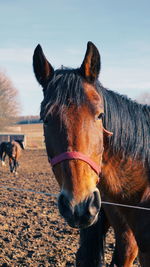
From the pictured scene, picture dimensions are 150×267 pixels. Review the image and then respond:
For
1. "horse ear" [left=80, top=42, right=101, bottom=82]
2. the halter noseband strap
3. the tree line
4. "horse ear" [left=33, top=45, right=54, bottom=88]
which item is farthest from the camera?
the tree line

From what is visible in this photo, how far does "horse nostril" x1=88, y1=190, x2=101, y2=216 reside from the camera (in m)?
2.17

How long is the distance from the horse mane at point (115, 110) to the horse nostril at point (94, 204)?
59 centimetres

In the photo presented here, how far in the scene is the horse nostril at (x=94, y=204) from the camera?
2170 mm

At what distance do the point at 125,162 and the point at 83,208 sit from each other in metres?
0.78

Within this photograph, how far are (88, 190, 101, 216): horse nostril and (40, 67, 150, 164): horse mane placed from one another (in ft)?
1.94

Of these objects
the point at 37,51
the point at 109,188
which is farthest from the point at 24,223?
the point at 37,51

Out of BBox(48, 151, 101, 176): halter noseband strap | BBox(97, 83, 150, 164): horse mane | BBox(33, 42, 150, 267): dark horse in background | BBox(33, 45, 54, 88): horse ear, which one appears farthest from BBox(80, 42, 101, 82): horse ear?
BBox(48, 151, 101, 176): halter noseband strap

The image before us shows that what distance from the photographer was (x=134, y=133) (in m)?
2.78

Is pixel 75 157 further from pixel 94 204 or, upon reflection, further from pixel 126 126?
pixel 126 126

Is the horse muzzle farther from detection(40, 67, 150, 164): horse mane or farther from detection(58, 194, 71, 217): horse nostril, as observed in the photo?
detection(40, 67, 150, 164): horse mane

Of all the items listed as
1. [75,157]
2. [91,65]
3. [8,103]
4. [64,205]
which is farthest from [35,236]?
[8,103]

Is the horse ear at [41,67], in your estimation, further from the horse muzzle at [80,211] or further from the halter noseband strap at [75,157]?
the horse muzzle at [80,211]

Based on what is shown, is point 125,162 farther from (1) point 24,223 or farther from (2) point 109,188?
(1) point 24,223

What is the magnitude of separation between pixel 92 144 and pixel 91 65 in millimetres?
675
